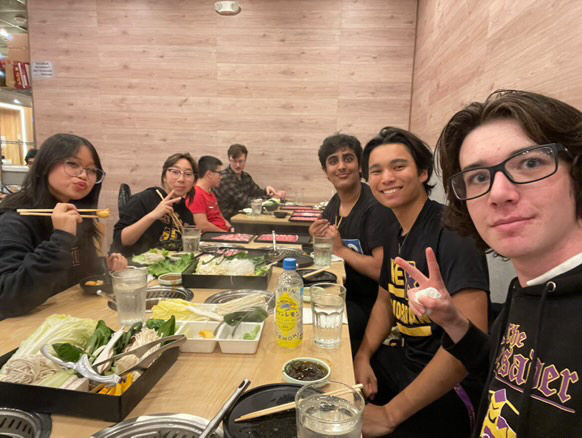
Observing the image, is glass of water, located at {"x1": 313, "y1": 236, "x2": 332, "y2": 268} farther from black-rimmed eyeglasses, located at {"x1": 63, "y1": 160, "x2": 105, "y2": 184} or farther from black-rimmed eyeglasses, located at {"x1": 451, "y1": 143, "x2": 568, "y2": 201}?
black-rimmed eyeglasses, located at {"x1": 451, "y1": 143, "x2": 568, "y2": 201}

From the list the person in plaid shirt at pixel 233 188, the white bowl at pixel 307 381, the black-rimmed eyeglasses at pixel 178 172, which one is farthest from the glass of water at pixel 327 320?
the person in plaid shirt at pixel 233 188

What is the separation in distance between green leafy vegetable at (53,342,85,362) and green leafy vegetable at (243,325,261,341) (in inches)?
17.0

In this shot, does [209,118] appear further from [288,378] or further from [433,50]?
[288,378]

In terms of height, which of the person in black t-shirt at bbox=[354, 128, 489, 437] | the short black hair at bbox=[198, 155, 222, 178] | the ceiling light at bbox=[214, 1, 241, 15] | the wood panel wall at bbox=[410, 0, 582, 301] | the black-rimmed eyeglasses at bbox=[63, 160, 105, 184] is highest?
the ceiling light at bbox=[214, 1, 241, 15]

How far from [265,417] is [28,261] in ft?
3.37

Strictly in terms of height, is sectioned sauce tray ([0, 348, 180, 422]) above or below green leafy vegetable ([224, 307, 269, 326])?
below

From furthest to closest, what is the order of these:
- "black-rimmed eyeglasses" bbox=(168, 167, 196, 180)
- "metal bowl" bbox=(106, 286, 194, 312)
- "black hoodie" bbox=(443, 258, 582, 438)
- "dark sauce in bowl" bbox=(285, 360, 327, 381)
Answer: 1. "black-rimmed eyeglasses" bbox=(168, 167, 196, 180)
2. "metal bowl" bbox=(106, 286, 194, 312)
3. "dark sauce in bowl" bbox=(285, 360, 327, 381)
4. "black hoodie" bbox=(443, 258, 582, 438)

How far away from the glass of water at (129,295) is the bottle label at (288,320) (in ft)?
1.51

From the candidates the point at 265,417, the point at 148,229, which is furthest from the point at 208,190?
the point at 265,417

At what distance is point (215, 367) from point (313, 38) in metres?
5.17

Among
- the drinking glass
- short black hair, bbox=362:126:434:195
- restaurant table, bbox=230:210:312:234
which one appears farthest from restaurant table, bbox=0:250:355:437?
the drinking glass

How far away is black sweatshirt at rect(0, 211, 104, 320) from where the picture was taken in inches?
49.8

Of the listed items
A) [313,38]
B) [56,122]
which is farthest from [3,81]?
[313,38]

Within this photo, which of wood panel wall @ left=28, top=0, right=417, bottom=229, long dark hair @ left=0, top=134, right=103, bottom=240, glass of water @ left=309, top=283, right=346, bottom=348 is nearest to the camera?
glass of water @ left=309, top=283, right=346, bottom=348
